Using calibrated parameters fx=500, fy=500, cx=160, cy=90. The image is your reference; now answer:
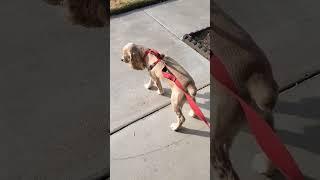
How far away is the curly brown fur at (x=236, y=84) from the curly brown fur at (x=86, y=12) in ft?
1.26

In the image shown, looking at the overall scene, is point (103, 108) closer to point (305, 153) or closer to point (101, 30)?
point (101, 30)

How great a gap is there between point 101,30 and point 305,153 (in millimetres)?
1585

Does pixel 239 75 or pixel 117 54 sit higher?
pixel 239 75

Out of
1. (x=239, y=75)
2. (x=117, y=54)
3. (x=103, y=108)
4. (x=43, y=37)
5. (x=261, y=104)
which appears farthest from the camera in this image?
(x=117, y=54)

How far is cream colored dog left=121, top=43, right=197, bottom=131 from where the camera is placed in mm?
2863

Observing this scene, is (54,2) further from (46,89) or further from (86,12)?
(46,89)

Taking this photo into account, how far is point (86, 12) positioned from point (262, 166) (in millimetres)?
1285

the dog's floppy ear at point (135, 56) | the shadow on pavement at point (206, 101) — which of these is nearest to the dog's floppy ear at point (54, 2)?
the dog's floppy ear at point (135, 56)

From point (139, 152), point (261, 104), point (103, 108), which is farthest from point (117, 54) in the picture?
point (103, 108)

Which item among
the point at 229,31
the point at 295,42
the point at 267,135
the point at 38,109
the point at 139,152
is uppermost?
the point at 229,31

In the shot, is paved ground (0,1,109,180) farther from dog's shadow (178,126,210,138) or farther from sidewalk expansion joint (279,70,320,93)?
sidewalk expansion joint (279,70,320,93)

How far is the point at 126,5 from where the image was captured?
13.7 feet

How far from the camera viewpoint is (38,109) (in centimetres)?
162

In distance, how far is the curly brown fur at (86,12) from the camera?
153cm
